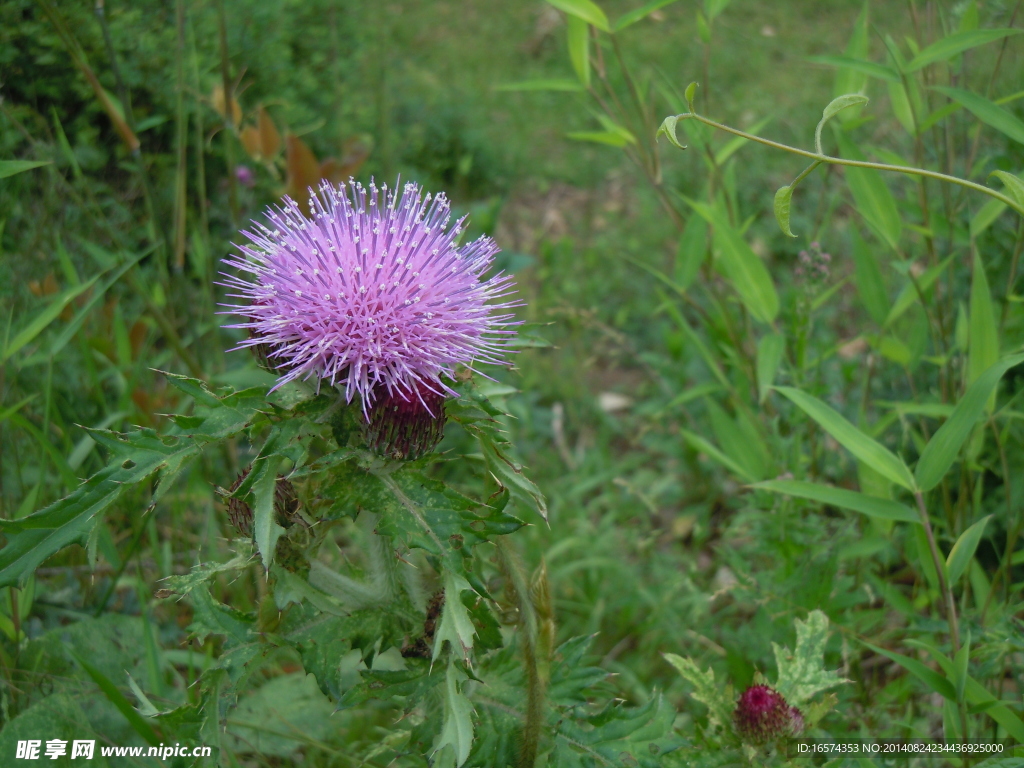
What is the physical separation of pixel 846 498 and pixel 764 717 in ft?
2.01

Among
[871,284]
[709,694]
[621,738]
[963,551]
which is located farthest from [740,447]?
[621,738]

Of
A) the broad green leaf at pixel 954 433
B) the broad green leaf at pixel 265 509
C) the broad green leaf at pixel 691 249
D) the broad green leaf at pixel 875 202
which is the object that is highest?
the broad green leaf at pixel 691 249

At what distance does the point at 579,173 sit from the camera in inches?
237

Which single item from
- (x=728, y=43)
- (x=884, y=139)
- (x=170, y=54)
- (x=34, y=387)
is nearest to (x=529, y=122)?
(x=728, y=43)

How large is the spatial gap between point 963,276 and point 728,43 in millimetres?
4397

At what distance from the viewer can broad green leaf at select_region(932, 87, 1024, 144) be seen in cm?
204

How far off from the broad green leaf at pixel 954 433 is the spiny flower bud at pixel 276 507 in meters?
1.52

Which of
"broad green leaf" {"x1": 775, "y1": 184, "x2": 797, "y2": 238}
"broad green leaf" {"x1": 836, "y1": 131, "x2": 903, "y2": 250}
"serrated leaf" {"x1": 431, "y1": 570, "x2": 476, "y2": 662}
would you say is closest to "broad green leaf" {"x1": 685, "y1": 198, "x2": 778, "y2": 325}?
"broad green leaf" {"x1": 836, "y1": 131, "x2": 903, "y2": 250}

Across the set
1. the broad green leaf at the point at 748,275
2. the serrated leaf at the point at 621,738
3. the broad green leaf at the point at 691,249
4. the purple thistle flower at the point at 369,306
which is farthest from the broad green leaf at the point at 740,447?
the purple thistle flower at the point at 369,306

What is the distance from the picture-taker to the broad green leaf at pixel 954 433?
6.01 ft

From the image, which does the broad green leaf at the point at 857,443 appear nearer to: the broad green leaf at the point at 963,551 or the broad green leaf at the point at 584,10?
the broad green leaf at the point at 963,551

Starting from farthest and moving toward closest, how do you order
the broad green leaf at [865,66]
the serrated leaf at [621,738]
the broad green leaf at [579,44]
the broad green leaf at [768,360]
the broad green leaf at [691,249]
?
the broad green leaf at [691,249] → the broad green leaf at [579,44] → the broad green leaf at [768,360] → the broad green leaf at [865,66] → the serrated leaf at [621,738]

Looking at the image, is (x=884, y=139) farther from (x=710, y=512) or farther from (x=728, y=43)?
(x=710, y=512)

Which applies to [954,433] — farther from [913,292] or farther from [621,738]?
[621,738]
